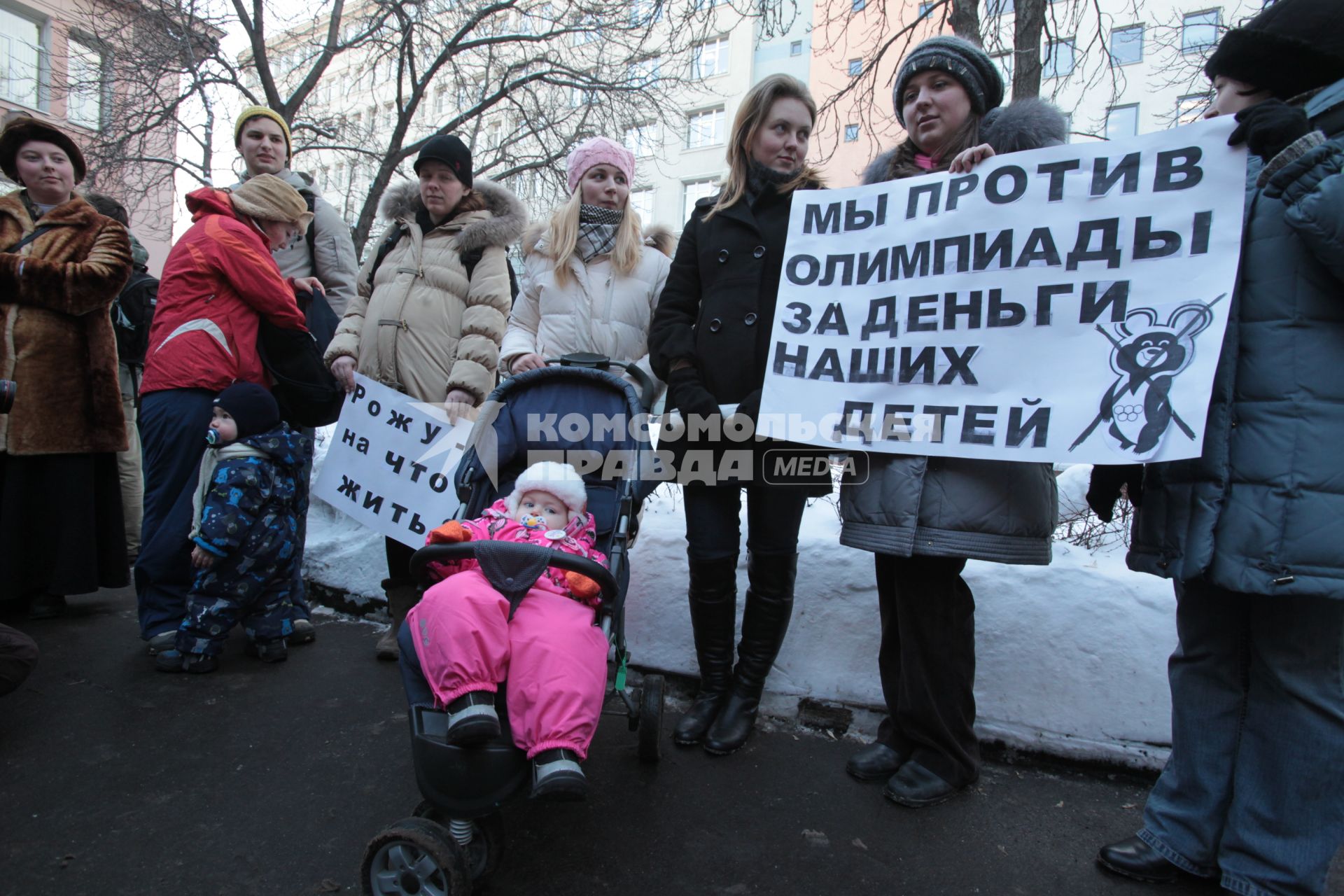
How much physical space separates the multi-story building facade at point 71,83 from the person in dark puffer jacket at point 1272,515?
36.3 feet

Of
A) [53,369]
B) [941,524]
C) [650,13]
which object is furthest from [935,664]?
[650,13]

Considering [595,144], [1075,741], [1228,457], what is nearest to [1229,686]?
[1228,457]

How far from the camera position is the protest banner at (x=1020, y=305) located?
2004 mm

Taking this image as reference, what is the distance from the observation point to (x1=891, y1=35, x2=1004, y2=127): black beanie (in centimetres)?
241

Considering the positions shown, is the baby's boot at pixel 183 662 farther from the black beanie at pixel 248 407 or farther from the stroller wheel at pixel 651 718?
the stroller wheel at pixel 651 718

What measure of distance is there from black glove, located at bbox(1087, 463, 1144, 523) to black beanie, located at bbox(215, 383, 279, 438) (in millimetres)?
3364

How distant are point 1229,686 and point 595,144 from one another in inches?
116

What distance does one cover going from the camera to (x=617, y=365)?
296 centimetres

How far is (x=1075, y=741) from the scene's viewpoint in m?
2.78

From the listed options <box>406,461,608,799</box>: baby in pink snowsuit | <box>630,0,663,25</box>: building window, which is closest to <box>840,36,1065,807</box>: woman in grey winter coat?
<box>406,461,608,799</box>: baby in pink snowsuit

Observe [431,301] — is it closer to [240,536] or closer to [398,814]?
[240,536]

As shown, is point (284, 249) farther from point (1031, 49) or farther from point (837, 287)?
point (1031, 49)

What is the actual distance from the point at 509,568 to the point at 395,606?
185 centimetres

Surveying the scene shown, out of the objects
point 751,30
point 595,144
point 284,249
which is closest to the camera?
point 595,144
